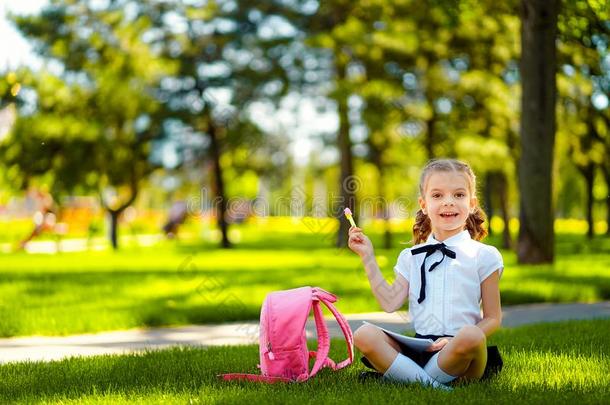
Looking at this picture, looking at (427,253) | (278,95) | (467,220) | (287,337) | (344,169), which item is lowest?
(287,337)

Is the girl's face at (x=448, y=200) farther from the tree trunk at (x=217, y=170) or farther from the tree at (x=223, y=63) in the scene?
the tree trunk at (x=217, y=170)

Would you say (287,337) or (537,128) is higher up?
(537,128)

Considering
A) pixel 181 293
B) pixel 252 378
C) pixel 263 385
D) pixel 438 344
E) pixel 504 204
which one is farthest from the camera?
pixel 504 204

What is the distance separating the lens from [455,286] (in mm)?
4684

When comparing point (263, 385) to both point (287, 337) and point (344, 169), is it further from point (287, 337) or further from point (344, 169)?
point (344, 169)

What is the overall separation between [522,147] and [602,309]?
489 centimetres

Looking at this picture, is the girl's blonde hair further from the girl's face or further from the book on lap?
the book on lap

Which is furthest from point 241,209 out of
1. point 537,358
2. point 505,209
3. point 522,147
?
point 537,358

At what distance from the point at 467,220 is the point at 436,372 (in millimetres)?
911

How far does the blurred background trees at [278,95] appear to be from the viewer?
2206cm

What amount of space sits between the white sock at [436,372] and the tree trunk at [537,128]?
9.58 m

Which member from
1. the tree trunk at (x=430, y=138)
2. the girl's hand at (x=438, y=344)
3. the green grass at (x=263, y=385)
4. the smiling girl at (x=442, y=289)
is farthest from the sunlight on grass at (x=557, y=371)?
the tree trunk at (x=430, y=138)

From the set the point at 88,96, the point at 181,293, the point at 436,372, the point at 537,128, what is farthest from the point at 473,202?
the point at 88,96

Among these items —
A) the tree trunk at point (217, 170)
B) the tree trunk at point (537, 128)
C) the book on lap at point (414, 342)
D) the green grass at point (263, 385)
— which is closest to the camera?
the green grass at point (263, 385)
